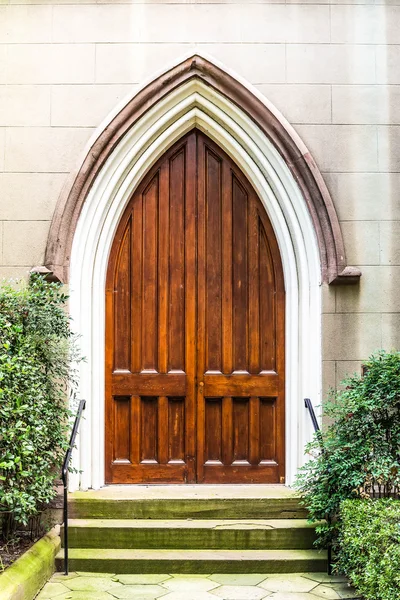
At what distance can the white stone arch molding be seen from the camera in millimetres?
6031

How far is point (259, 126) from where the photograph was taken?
613cm

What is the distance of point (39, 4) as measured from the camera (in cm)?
618

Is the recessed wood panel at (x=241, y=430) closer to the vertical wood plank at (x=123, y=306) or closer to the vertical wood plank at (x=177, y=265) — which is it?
the vertical wood plank at (x=177, y=265)

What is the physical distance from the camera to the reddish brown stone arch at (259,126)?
594cm

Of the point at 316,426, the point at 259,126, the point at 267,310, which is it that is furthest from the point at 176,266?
the point at 316,426

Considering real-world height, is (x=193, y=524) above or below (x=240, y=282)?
below

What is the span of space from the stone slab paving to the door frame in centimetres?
121

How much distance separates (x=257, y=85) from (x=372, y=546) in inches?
163

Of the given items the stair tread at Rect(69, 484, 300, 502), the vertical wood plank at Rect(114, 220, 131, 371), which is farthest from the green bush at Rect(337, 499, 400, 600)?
the vertical wood plank at Rect(114, 220, 131, 371)

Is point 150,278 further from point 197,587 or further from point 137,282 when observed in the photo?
point 197,587

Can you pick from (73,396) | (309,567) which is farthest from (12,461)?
(309,567)

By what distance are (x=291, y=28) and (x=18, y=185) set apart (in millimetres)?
2967

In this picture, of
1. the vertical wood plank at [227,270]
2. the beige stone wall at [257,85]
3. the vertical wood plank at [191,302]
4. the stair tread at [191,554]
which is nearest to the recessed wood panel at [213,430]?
the vertical wood plank at [191,302]

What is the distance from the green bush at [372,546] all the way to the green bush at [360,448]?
Answer: 0.22 m
